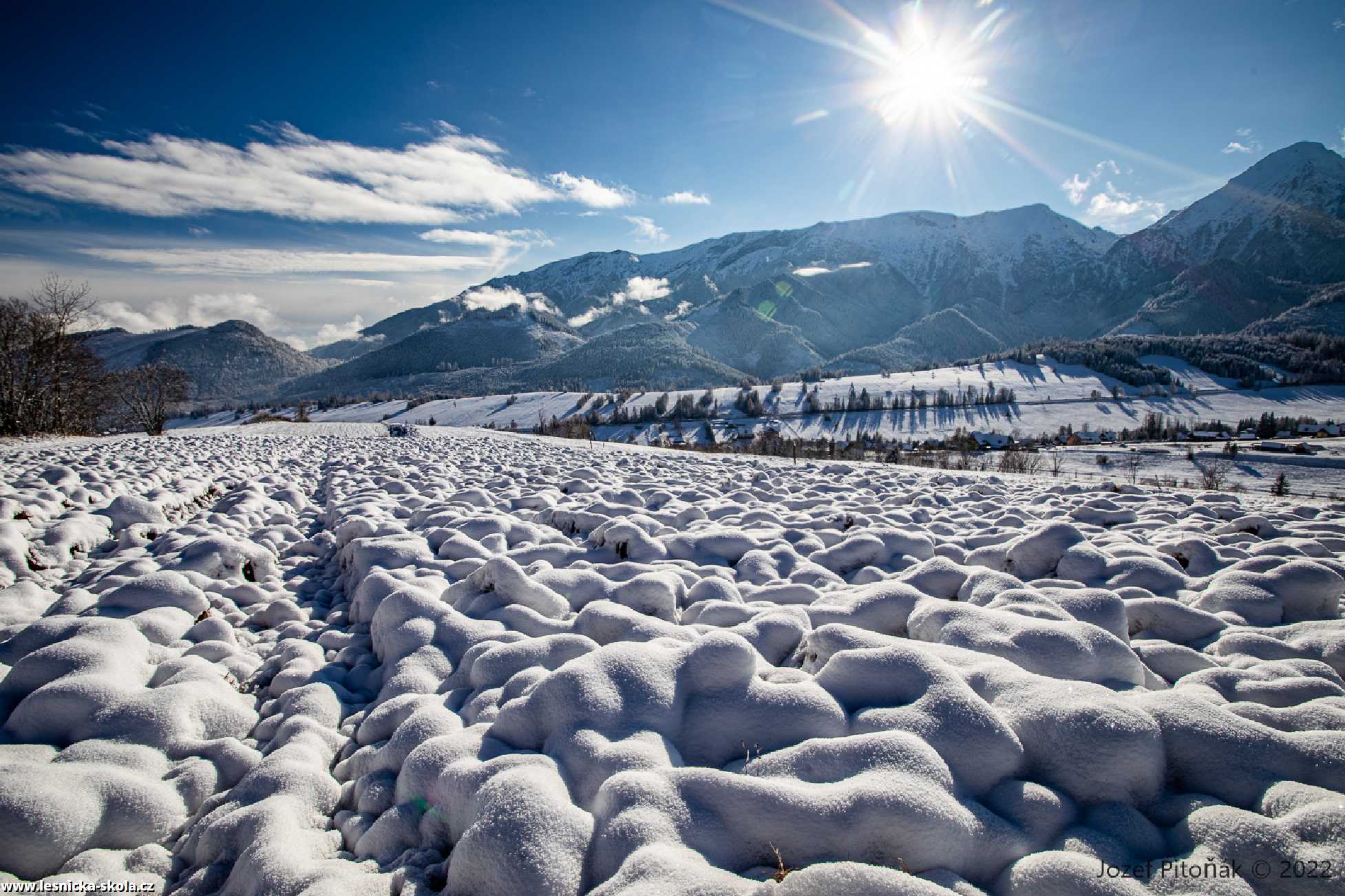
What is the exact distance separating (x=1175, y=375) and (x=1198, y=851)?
4348 inches

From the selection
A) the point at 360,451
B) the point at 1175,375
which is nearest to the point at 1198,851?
the point at 360,451

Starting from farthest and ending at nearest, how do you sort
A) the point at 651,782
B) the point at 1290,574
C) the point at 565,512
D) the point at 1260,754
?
the point at 565,512, the point at 1290,574, the point at 1260,754, the point at 651,782

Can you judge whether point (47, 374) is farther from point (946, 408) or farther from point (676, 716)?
point (946, 408)

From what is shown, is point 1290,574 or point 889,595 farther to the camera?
point 1290,574

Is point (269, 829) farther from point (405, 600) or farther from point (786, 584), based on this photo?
point (786, 584)

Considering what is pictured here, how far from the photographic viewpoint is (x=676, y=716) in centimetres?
190

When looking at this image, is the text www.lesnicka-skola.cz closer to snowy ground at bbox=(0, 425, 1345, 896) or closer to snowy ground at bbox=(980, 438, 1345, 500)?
snowy ground at bbox=(0, 425, 1345, 896)

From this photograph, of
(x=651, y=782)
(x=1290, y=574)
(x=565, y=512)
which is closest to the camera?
(x=651, y=782)

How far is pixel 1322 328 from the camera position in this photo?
133m

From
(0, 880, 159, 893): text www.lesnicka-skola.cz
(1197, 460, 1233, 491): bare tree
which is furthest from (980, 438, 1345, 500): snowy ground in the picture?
(0, 880, 159, 893): text www.lesnicka-skola.cz

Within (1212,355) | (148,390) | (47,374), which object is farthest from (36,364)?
(1212,355)

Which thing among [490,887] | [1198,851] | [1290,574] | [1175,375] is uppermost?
[1175,375]

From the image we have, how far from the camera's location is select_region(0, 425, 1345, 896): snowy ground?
1378mm

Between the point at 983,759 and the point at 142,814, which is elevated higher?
the point at 983,759
